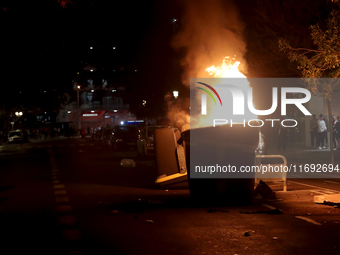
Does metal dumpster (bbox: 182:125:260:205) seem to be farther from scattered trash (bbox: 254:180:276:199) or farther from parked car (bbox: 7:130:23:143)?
parked car (bbox: 7:130:23:143)

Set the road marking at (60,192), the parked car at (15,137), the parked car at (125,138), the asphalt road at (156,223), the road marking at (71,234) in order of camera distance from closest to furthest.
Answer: the asphalt road at (156,223)
the road marking at (71,234)
the road marking at (60,192)
the parked car at (125,138)
the parked car at (15,137)

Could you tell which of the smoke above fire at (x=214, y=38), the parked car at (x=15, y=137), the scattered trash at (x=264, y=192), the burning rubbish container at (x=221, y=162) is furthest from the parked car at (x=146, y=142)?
the parked car at (x=15, y=137)

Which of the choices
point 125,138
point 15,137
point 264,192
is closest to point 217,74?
point 264,192

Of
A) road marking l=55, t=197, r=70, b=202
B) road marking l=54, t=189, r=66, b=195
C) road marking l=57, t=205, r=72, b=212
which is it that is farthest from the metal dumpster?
road marking l=54, t=189, r=66, b=195

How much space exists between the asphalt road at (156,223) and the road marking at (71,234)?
14mm

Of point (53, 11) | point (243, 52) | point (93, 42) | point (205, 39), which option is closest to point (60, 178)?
point (53, 11)

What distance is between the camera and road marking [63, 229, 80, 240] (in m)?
6.92

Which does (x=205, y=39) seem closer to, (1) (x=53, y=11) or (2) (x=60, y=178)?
(1) (x=53, y=11)

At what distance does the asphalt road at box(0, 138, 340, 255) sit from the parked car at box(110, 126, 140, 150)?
19102 mm

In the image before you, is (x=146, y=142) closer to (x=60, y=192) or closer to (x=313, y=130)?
(x=313, y=130)

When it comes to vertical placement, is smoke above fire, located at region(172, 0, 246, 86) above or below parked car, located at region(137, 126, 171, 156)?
above

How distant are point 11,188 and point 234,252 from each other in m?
8.68

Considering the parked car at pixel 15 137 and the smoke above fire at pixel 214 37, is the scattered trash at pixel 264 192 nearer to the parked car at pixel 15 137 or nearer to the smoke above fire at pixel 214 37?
the smoke above fire at pixel 214 37

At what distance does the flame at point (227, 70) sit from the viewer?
15.3m
